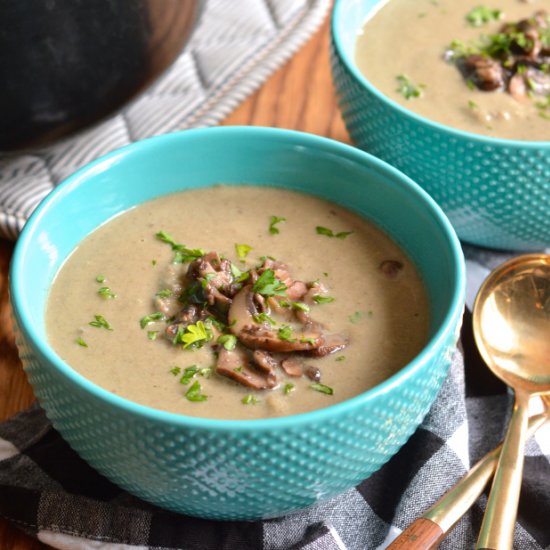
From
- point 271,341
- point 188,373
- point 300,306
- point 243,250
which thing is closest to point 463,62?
point 243,250

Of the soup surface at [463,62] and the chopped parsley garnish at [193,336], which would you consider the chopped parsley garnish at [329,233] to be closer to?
the chopped parsley garnish at [193,336]

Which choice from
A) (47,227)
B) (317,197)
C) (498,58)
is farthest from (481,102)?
(47,227)

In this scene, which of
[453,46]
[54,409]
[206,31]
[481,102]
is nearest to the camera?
[54,409]

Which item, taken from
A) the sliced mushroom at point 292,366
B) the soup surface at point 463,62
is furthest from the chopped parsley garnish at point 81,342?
the soup surface at point 463,62

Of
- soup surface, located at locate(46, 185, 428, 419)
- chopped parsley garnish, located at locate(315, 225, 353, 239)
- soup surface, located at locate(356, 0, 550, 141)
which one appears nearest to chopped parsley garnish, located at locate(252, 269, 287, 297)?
soup surface, located at locate(46, 185, 428, 419)

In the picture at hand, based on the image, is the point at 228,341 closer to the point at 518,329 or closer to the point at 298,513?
the point at 298,513

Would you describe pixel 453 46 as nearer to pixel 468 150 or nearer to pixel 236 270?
pixel 468 150
